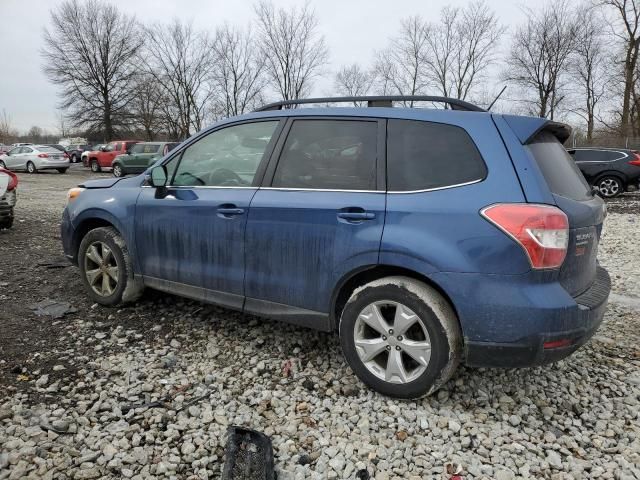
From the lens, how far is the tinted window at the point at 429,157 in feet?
8.75

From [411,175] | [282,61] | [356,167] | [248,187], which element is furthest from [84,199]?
[282,61]

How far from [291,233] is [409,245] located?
79 cm

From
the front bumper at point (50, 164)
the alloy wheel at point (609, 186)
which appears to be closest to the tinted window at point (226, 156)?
the alloy wheel at point (609, 186)

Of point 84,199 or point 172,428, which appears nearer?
point 172,428

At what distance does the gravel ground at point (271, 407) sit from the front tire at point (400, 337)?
19 centimetres

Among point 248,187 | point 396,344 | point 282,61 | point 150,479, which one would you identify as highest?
point 282,61

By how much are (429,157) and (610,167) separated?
14.6 meters

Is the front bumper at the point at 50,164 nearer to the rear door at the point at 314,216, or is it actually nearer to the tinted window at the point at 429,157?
the rear door at the point at 314,216

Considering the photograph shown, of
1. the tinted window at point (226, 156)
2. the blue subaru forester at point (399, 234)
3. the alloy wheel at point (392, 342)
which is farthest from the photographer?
the tinted window at point (226, 156)

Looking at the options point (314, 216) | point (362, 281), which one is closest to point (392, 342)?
point (362, 281)

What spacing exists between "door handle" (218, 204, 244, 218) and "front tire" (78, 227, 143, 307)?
3.84 ft

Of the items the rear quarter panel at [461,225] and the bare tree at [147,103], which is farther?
the bare tree at [147,103]

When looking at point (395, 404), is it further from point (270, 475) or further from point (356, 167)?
point (356, 167)

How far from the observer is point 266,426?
106 inches
